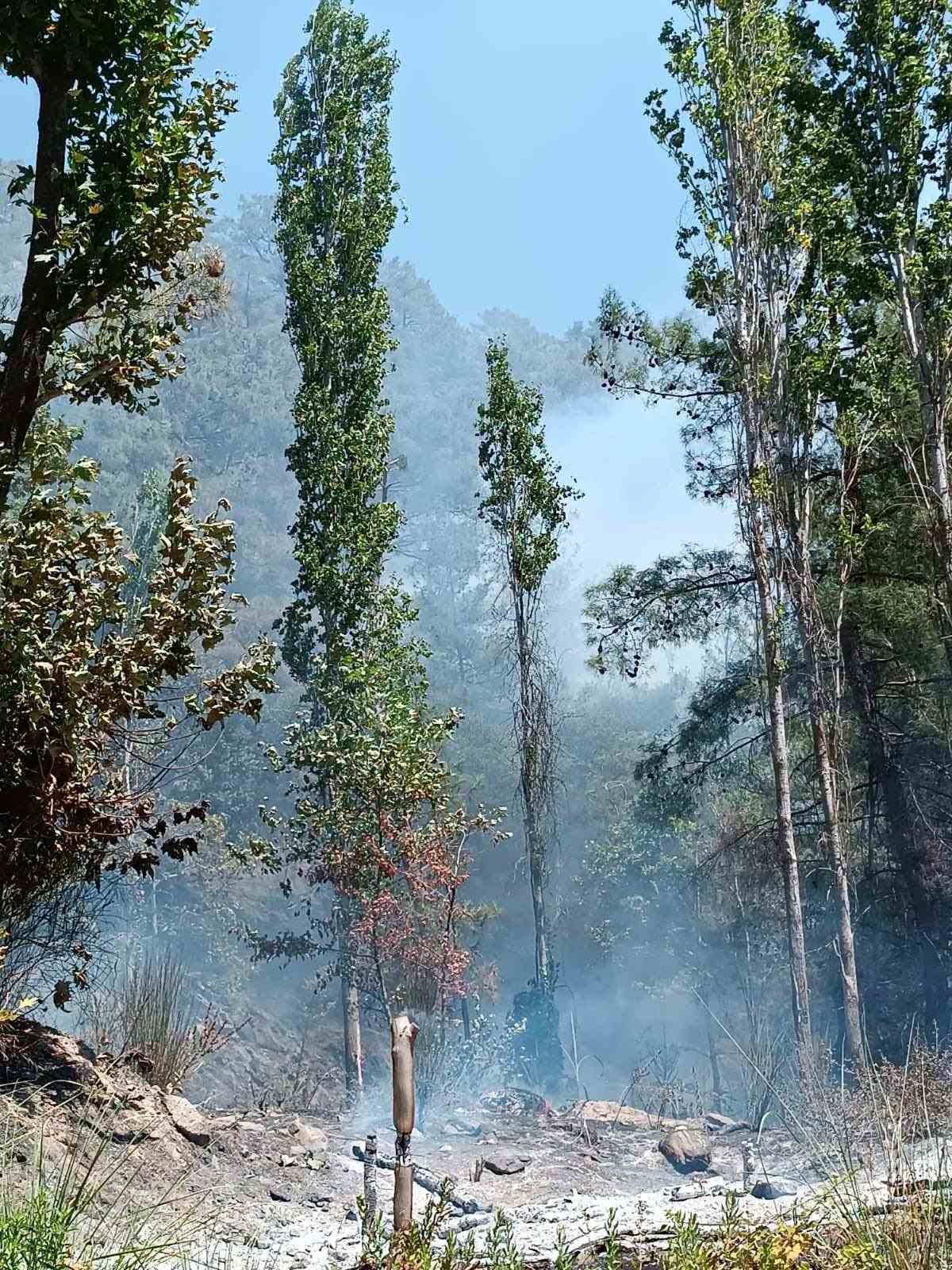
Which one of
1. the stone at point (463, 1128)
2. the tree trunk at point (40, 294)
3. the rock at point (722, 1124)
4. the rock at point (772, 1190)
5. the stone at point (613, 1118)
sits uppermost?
the tree trunk at point (40, 294)

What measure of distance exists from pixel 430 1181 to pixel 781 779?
20.2 feet

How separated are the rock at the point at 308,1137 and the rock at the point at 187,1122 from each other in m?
1.28

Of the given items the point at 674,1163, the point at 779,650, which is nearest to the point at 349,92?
the point at 779,650

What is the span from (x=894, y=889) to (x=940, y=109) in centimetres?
944

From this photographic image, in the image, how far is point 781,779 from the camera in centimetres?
1300

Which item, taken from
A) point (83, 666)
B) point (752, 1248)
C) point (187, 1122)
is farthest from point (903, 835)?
point (752, 1248)

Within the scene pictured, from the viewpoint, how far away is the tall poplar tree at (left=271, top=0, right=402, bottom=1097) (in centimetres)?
1457

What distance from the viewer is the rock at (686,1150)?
10.2m

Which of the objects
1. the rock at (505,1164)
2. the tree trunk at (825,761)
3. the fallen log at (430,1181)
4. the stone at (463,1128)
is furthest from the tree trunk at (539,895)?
the fallen log at (430,1181)

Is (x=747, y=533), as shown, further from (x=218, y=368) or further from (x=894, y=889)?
(x=218, y=368)

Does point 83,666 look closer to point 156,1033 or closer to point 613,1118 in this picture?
point 156,1033

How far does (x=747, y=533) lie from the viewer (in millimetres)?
13750

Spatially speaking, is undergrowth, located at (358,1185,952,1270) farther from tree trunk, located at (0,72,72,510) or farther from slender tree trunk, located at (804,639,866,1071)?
slender tree trunk, located at (804,639,866,1071)

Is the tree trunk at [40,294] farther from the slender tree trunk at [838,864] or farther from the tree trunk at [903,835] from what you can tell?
the tree trunk at [903,835]
